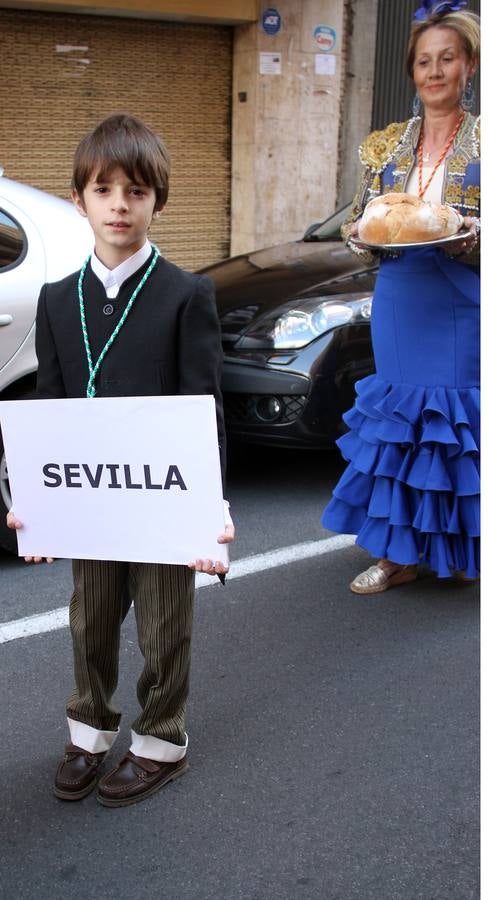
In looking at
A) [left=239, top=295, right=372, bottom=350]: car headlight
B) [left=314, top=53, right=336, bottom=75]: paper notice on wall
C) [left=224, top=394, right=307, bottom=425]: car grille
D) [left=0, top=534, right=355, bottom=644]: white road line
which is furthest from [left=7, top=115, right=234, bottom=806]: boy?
[left=314, top=53, right=336, bottom=75]: paper notice on wall

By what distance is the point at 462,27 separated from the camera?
369 cm

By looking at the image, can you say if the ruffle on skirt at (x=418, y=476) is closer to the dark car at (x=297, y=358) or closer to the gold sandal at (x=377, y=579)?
the gold sandal at (x=377, y=579)

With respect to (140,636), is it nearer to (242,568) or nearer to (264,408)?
(242,568)

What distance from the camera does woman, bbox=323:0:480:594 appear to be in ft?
12.5

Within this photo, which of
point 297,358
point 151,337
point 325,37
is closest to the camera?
point 151,337

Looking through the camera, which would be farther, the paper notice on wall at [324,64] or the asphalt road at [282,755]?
the paper notice on wall at [324,64]

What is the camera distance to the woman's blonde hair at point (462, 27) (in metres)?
3.69

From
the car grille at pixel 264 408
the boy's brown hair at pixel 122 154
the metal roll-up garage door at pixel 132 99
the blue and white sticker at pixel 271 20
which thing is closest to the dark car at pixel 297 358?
the car grille at pixel 264 408

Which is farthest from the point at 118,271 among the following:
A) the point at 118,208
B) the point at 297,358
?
the point at 297,358

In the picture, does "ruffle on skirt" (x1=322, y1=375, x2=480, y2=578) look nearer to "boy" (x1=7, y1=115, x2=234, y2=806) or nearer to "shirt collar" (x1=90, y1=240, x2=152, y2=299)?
"boy" (x1=7, y1=115, x2=234, y2=806)

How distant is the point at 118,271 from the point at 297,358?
268cm

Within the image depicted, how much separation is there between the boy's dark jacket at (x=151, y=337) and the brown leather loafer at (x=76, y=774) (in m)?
0.92

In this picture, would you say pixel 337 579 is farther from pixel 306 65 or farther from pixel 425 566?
pixel 306 65
